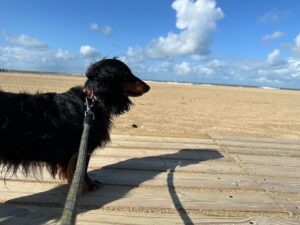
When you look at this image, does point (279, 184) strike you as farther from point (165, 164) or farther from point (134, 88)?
point (134, 88)

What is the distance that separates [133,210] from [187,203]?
474mm

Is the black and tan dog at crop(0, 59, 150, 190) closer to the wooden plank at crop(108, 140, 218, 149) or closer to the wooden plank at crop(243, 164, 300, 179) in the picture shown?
the wooden plank at crop(108, 140, 218, 149)

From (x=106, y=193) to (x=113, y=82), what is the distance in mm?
1244

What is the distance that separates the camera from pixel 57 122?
3480mm

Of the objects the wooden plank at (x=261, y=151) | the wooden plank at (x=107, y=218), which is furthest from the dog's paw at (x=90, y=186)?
the wooden plank at (x=261, y=151)

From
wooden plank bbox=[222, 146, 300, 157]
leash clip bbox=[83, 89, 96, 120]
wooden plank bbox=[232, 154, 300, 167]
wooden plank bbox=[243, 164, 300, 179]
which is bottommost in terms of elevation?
wooden plank bbox=[243, 164, 300, 179]

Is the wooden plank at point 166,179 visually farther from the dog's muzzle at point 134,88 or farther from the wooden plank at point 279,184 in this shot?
the dog's muzzle at point 134,88

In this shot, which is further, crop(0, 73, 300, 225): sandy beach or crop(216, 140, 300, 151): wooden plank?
crop(216, 140, 300, 151): wooden plank

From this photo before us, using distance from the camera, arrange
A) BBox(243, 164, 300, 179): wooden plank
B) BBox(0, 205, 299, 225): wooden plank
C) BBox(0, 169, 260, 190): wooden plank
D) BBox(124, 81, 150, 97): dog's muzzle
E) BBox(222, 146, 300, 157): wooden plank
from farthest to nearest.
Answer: BBox(222, 146, 300, 157): wooden plank → BBox(124, 81, 150, 97): dog's muzzle → BBox(243, 164, 300, 179): wooden plank → BBox(0, 169, 260, 190): wooden plank → BBox(0, 205, 299, 225): wooden plank

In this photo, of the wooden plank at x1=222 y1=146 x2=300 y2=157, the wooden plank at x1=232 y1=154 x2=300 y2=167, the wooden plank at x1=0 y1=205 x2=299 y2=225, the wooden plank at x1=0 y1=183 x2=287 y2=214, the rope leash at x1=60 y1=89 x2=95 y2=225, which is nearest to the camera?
the rope leash at x1=60 y1=89 x2=95 y2=225

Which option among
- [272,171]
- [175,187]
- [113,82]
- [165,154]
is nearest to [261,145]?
[272,171]

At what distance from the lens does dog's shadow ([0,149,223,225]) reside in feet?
9.29

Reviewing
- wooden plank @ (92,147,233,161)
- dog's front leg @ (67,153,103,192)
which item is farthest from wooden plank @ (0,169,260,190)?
wooden plank @ (92,147,233,161)

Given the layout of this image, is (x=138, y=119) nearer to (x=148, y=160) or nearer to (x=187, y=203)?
(x=148, y=160)
